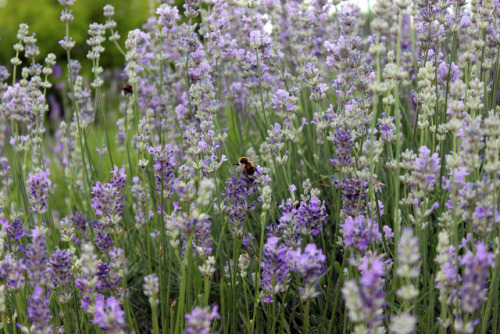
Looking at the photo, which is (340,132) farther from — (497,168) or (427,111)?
(497,168)

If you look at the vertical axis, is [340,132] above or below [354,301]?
above

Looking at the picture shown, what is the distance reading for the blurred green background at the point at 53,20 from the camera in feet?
31.8

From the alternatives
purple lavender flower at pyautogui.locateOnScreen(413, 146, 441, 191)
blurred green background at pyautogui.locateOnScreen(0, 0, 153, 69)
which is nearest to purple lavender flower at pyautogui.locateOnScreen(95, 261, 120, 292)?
purple lavender flower at pyautogui.locateOnScreen(413, 146, 441, 191)

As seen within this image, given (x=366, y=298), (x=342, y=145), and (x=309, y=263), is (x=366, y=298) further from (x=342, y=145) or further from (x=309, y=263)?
(x=342, y=145)

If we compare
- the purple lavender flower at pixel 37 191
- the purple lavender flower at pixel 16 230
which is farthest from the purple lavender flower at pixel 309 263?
the purple lavender flower at pixel 16 230

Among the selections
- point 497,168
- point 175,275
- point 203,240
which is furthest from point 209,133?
point 497,168

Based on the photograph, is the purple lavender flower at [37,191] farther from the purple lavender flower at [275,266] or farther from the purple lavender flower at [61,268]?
the purple lavender flower at [275,266]

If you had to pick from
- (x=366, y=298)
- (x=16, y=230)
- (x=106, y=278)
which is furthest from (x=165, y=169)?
(x=366, y=298)

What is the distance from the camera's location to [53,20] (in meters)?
9.87

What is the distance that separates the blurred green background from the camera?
968cm

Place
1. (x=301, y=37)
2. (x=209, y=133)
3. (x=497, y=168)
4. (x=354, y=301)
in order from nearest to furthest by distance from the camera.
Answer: (x=354, y=301) < (x=497, y=168) < (x=209, y=133) < (x=301, y=37)

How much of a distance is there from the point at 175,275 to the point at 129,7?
8.51 m

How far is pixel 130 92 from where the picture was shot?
3.52 m

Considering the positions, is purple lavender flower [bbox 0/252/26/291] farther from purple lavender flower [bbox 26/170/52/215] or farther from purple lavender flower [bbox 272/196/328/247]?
purple lavender flower [bbox 272/196/328/247]
